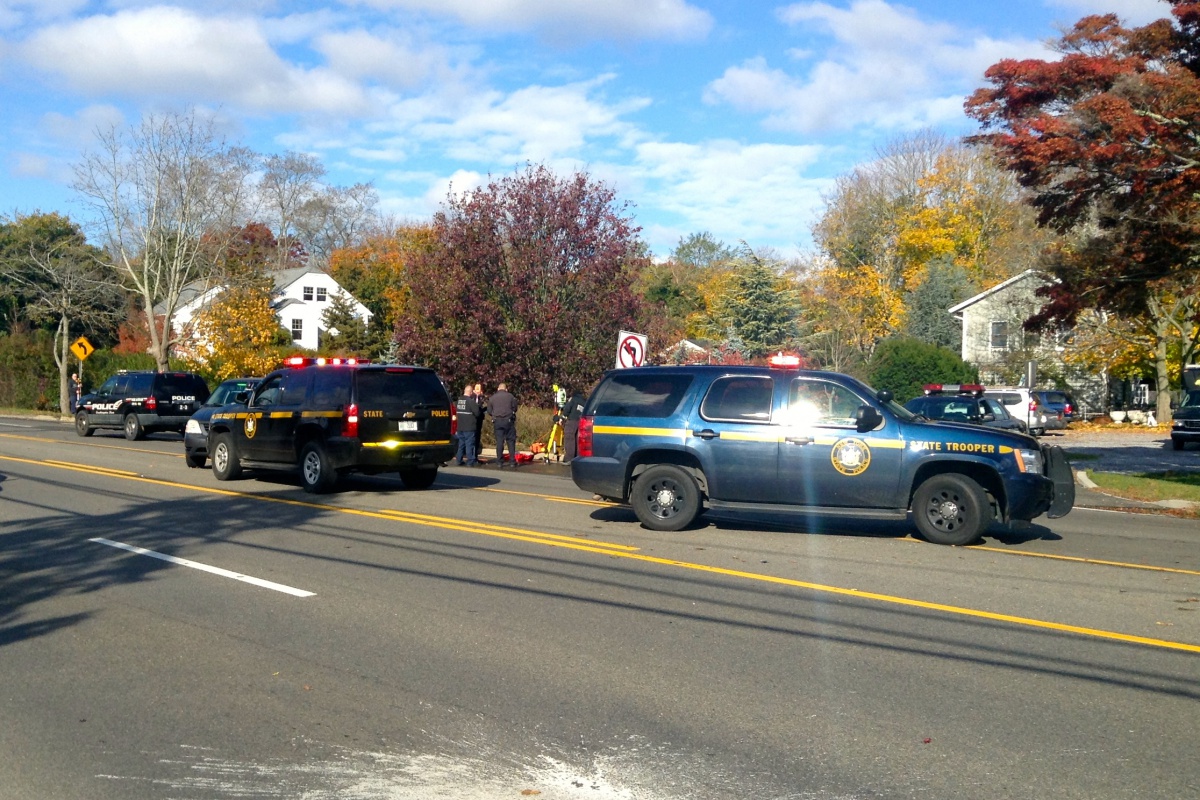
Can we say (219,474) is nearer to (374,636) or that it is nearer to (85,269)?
(374,636)

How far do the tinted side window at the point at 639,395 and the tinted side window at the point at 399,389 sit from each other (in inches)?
161

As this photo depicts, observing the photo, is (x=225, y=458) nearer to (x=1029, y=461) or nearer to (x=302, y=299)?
(x=1029, y=461)

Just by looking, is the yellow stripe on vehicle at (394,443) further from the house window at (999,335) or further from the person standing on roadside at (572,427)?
the house window at (999,335)

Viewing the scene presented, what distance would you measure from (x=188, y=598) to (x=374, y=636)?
212cm

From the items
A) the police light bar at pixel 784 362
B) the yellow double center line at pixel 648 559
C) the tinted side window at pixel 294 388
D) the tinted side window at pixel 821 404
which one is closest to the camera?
the yellow double center line at pixel 648 559

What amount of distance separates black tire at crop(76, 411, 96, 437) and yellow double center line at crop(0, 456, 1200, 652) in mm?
14475

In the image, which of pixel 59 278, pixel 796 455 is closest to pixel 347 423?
pixel 796 455

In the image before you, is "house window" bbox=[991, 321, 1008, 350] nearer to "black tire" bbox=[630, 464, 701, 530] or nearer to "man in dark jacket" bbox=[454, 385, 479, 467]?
"man in dark jacket" bbox=[454, 385, 479, 467]

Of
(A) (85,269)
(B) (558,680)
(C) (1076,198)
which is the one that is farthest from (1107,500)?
(A) (85,269)

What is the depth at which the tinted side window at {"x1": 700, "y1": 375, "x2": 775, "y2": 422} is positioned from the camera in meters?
12.4

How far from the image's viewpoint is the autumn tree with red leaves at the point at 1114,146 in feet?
52.4

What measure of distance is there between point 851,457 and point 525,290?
1661cm

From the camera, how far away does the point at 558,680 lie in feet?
21.6

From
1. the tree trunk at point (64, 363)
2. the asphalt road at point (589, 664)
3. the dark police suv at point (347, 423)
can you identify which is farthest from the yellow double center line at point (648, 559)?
the tree trunk at point (64, 363)
